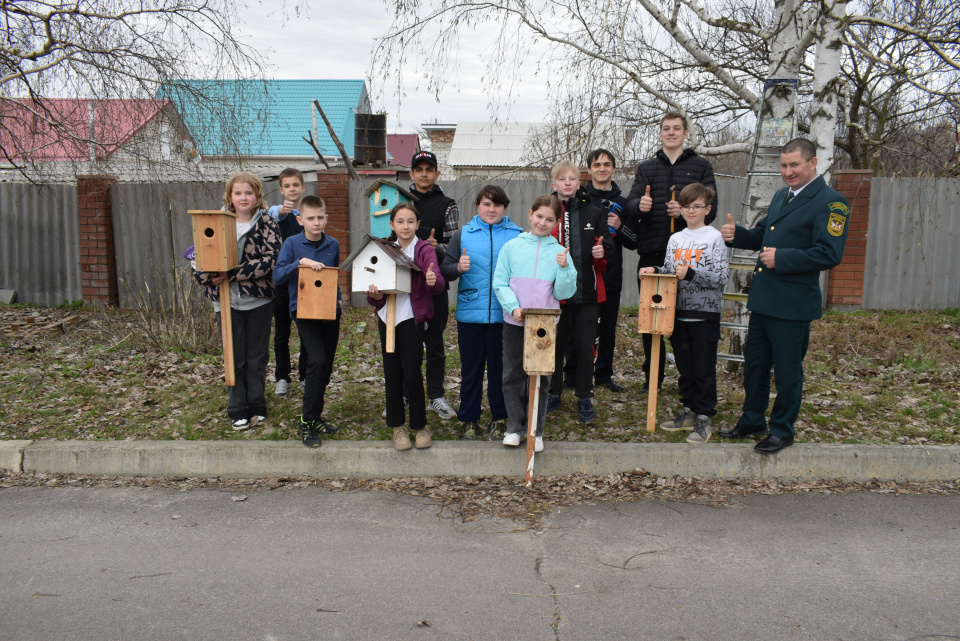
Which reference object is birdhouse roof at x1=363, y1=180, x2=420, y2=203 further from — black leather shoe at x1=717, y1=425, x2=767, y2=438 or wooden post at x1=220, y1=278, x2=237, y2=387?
black leather shoe at x1=717, y1=425, x2=767, y2=438

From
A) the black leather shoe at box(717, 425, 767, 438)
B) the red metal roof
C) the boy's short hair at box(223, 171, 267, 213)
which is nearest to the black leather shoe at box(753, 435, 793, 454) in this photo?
the black leather shoe at box(717, 425, 767, 438)

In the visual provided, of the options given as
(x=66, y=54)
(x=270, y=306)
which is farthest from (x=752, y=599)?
(x=66, y=54)

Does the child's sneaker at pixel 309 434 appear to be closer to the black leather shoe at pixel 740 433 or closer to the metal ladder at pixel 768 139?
the black leather shoe at pixel 740 433

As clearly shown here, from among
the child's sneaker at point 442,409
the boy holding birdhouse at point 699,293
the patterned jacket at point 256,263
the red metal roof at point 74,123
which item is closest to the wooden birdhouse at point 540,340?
the boy holding birdhouse at point 699,293

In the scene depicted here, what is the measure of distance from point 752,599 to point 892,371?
4961mm

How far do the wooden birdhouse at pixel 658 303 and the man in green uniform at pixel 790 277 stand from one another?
1.82 feet

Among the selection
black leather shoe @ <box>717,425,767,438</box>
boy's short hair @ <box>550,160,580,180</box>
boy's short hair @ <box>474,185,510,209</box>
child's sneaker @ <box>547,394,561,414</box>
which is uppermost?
boy's short hair @ <box>550,160,580,180</box>

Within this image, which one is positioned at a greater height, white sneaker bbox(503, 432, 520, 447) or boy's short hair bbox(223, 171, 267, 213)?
boy's short hair bbox(223, 171, 267, 213)

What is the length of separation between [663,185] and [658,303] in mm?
1253

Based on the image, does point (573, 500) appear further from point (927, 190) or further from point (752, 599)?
point (927, 190)

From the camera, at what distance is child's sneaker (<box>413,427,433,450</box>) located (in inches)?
186

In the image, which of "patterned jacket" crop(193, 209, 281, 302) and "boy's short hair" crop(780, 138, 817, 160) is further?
"patterned jacket" crop(193, 209, 281, 302)

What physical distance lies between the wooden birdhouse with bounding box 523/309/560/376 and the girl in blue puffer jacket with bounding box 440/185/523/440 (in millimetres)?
572

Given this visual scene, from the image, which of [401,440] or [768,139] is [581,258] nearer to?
[401,440]
